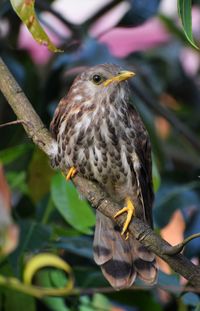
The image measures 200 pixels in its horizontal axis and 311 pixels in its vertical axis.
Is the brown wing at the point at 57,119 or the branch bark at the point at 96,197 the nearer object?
the branch bark at the point at 96,197

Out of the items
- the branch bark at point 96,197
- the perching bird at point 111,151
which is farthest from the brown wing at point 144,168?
the branch bark at point 96,197

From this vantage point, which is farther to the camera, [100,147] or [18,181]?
[18,181]

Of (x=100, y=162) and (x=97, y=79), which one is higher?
(x=97, y=79)

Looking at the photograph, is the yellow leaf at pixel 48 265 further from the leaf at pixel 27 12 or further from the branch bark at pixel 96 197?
the leaf at pixel 27 12

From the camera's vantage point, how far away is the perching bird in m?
3.07

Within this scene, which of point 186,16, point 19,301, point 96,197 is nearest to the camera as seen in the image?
point 186,16

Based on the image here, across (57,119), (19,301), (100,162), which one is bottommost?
(19,301)

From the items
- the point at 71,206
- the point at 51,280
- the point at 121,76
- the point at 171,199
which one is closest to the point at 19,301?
the point at 51,280

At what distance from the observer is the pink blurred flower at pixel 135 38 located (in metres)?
4.52

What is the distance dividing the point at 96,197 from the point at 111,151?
0.49 meters

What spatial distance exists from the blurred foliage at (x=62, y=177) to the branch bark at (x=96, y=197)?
0.83ft

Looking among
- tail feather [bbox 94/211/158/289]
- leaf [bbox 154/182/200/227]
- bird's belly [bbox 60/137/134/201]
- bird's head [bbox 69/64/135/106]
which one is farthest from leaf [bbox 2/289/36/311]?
bird's head [bbox 69/64/135/106]

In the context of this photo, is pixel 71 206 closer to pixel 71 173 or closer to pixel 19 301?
pixel 71 173

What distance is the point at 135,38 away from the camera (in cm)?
464
